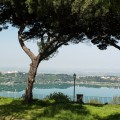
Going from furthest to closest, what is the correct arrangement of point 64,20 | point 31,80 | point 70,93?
point 70,93 < point 31,80 < point 64,20

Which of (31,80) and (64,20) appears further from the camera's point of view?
(31,80)

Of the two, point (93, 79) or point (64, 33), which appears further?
point (93, 79)

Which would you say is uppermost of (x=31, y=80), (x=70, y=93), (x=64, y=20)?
(x=64, y=20)

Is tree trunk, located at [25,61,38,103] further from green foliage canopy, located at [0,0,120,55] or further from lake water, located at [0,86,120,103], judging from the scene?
lake water, located at [0,86,120,103]

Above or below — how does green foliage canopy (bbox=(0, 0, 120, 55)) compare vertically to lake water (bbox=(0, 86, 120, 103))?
above

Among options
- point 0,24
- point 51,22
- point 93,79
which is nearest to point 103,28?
point 51,22

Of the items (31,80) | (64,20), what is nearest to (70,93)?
(31,80)

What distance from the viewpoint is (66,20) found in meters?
25.7

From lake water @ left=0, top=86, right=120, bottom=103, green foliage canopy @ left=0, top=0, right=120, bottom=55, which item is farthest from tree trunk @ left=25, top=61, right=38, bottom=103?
lake water @ left=0, top=86, right=120, bottom=103

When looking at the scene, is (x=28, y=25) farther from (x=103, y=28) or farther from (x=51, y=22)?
(x=103, y=28)

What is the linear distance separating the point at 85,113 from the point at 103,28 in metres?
10.9

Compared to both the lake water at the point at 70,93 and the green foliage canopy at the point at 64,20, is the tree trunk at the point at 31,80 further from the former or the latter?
the lake water at the point at 70,93

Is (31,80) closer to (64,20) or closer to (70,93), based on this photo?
(64,20)

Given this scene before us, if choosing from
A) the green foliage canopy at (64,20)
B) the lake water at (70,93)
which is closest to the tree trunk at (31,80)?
the green foliage canopy at (64,20)
